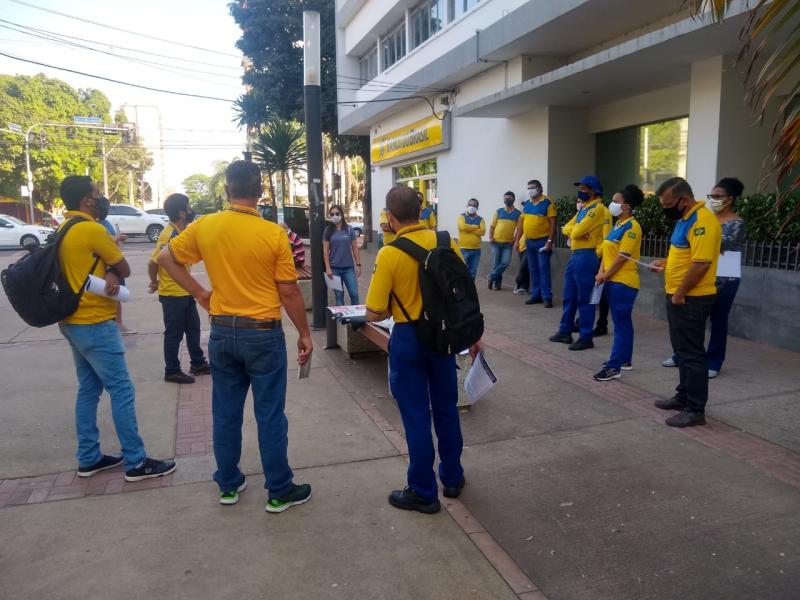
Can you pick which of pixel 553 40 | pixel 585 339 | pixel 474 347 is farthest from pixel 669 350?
pixel 553 40

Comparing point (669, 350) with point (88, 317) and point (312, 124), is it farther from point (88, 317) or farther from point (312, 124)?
point (88, 317)

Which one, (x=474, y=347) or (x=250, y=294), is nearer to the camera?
(x=250, y=294)

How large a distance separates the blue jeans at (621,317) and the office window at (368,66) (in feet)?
58.7

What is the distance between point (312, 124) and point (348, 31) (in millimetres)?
17466

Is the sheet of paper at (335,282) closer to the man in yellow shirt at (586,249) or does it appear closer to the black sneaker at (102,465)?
the man in yellow shirt at (586,249)

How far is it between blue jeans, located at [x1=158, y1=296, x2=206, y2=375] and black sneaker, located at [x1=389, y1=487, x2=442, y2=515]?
3.38 meters

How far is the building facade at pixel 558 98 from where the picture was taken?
341 inches

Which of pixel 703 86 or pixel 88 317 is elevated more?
pixel 703 86

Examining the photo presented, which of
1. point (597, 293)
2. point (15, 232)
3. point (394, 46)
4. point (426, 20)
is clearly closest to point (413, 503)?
point (597, 293)

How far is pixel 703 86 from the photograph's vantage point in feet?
29.0

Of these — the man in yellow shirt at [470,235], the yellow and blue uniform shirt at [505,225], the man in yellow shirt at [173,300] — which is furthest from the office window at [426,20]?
the man in yellow shirt at [173,300]

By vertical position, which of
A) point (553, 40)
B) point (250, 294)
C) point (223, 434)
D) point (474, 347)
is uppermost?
point (553, 40)

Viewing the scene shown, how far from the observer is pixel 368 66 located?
910 inches

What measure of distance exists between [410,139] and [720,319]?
13.6 meters
